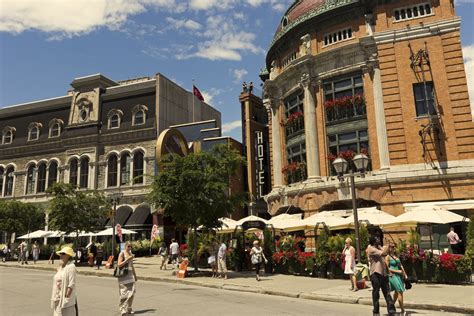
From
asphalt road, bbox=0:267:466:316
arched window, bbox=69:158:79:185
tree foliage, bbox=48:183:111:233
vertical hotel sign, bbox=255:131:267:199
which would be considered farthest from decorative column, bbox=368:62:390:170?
arched window, bbox=69:158:79:185

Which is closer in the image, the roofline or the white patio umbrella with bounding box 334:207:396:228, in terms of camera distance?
the white patio umbrella with bounding box 334:207:396:228

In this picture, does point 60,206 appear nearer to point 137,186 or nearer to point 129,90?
point 137,186

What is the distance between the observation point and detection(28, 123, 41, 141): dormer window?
45.9 m

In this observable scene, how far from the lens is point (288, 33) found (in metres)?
29.5

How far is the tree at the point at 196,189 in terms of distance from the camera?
20000 mm

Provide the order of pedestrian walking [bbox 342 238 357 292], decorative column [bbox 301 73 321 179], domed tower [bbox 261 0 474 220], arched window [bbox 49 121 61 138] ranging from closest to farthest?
pedestrian walking [bbox 342 238 357 292] < domed tower [bbox 261 0 474 220] < decorative column [bbox 301 73 321 179] < arched window [bbox 49 121 61 138]

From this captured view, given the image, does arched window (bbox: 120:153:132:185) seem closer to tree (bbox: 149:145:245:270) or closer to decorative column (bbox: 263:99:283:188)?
decorative column (bbox: 263:99:283:188)

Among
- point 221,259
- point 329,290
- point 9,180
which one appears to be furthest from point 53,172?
point 329,290

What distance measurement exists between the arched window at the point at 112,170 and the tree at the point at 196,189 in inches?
860

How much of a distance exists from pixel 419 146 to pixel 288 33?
12.6 m

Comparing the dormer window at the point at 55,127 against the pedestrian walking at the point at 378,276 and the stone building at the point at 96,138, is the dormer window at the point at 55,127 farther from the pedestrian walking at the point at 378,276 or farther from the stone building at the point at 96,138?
the pedestrian walking at the point at 378,276

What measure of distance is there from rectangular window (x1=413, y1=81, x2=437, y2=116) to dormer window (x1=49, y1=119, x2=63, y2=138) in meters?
36.8

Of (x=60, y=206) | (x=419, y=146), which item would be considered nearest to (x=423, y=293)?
(x=419, y=146)

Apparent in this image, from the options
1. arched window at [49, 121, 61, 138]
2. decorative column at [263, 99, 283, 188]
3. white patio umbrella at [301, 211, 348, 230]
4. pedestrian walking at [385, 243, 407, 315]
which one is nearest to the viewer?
pedestrian walking at [385, 243, 407, 315]
